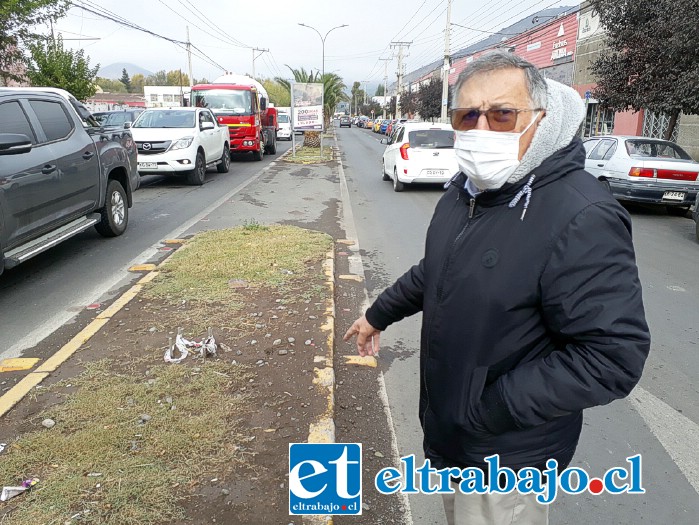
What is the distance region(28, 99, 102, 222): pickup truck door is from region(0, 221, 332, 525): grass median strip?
7.74 feet

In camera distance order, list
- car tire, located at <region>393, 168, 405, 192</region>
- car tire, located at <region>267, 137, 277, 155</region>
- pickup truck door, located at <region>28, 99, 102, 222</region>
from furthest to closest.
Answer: car tire, located at <region>267, 137, 277, 155</region>
car tire, located at <region>393, 168, 405, 192</region>
pickup truck door, located at <region>28, 99, 102, 222</region>

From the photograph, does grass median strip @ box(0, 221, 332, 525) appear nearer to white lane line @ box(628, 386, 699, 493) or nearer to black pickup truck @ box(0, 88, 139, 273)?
black pickup truck @ box(0, 88, 139, 273)

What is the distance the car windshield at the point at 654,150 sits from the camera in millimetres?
11094

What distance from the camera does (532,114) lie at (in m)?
1.66

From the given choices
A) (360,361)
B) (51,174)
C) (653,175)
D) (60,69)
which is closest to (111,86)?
(60,69)

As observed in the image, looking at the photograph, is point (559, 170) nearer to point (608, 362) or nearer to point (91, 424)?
point (608, 362)

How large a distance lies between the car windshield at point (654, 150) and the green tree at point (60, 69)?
1959 centimetres

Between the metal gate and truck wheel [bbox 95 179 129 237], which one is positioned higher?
the metal gate

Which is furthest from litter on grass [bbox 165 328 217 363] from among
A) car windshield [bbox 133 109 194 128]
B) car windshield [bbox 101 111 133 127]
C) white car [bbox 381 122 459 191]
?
car windshield [bbox 101 111 133 127]

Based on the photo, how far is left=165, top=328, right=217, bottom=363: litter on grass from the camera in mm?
4070

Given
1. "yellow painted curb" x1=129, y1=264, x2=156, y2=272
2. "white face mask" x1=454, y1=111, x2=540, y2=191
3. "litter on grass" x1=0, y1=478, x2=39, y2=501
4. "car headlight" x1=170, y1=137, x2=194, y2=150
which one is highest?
"white face mask" x1=454, y1=111, x2=540, y2=191

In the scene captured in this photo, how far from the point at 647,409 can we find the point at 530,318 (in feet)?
8.82

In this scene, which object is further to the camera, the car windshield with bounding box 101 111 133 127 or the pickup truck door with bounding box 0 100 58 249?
the car windshield with bounding box 101 111 133 127

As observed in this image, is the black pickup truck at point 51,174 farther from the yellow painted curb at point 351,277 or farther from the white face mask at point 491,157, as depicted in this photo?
the white face mask at point 491,157
